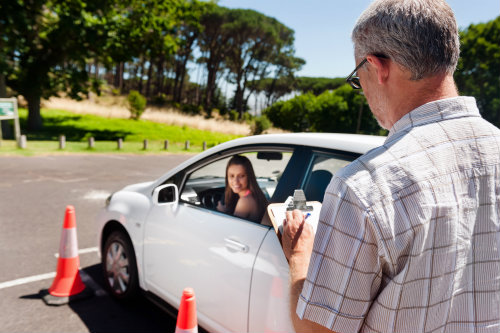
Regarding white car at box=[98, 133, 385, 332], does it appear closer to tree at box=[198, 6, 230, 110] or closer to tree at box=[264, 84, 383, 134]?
tree at box=[264, 84, 383, 134]

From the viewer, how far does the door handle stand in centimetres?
220

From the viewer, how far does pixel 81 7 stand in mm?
19844

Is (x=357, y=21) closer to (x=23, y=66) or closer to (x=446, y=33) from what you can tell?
(x=446, y=33)

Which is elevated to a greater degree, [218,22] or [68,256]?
[218,22]

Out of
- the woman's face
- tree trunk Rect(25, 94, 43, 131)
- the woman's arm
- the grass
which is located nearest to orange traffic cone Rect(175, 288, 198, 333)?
the woman's arm

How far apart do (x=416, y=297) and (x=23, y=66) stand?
24.5 m

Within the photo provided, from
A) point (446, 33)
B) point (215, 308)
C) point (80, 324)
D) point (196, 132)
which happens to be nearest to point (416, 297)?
point (446, 33)

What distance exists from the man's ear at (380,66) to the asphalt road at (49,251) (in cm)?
275

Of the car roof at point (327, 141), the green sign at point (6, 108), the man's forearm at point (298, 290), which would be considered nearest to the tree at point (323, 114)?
the green sign at point (6, 108)

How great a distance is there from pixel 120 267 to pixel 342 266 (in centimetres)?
290

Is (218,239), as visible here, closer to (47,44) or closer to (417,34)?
(417,34)

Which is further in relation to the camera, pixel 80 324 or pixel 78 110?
pixel 78 110

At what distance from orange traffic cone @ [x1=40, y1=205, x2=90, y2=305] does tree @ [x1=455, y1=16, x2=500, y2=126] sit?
138 ft

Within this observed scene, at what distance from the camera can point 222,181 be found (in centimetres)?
355
